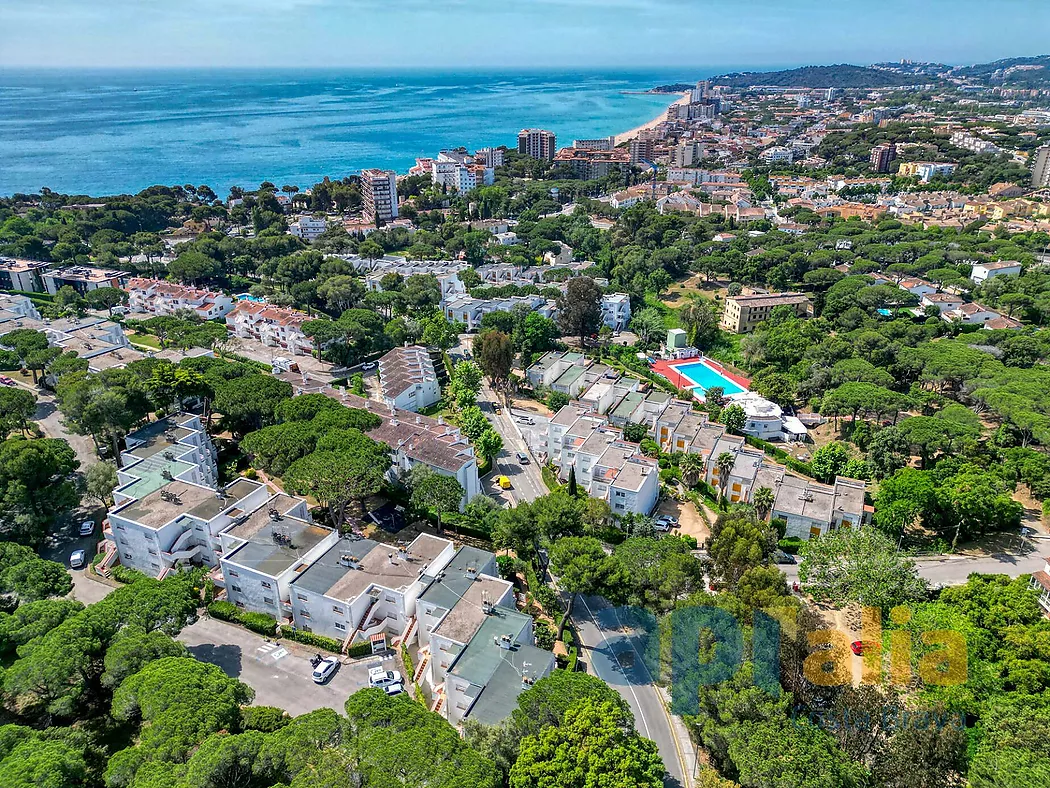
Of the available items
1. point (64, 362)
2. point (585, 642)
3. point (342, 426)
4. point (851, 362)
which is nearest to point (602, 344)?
point (851, 362)

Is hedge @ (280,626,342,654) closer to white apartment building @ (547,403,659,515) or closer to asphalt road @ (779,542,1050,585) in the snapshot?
white apartment building @ (547,403,659,515)

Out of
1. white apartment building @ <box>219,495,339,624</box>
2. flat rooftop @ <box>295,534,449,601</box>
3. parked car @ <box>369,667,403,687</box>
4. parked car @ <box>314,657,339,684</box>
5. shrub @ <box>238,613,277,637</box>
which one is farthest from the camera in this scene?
white apartment building @ <box>219,495,339,624</box>

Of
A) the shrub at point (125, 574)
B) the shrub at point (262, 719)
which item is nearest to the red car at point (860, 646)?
the shrub at point (262, 719)

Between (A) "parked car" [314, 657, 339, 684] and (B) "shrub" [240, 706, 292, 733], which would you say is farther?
(A) "parked car" [314, 657, 339, 684]

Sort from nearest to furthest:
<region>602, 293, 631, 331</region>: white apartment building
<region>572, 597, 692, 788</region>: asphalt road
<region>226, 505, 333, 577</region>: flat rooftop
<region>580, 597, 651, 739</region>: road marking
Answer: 1. <region>572, 597, 692, 788</region>: asphalt road
2. <region>580, 597, 651, 739</region>: road marking
3. <region>226, 505, 333, 577</region>: flat rooftop
4. <region>602, 293, 631, 331</region>: white apartment building

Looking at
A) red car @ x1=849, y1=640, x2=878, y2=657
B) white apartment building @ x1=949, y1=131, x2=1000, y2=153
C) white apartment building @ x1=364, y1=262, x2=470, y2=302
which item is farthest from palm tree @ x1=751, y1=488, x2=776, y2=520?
white apartment building @ x1=949, y1=131, x2=1000, y2=153

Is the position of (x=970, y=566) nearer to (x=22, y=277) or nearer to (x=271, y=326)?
(x=271, y=326)

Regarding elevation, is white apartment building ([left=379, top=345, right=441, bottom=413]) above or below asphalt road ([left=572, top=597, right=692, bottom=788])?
above
